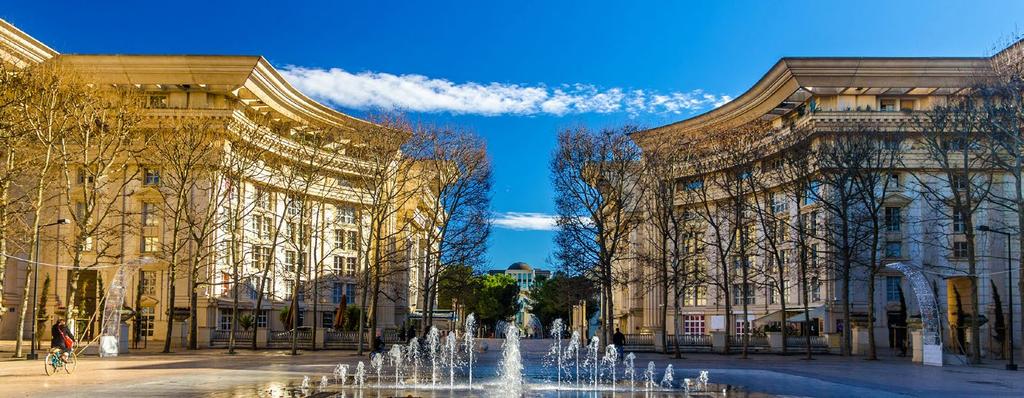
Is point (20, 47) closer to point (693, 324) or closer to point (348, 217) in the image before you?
point (348, 217)

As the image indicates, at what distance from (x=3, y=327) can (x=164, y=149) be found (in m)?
19.8

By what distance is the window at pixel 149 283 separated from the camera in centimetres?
6016

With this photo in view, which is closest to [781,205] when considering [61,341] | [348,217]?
[348,217]

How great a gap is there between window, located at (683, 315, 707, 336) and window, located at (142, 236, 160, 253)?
4135 centimetres

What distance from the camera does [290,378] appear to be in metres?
28.0

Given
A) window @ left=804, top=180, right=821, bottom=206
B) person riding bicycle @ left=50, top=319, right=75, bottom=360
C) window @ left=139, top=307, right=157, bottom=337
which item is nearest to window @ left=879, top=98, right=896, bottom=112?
window @ left=804, top=180, right=821, bottom=206

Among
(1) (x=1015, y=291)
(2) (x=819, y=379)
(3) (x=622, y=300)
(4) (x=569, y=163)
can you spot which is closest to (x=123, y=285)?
(4) (x=569, y=163)

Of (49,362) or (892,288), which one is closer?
(49,362)

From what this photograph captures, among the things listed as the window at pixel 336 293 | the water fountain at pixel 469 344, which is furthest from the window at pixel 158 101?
the water fountain at pixel 469 344

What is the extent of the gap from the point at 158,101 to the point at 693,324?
4446 cm

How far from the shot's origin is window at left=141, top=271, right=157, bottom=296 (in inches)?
2368

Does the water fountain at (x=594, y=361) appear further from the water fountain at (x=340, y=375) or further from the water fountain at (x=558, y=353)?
the water fountain at (x=340, y=375)

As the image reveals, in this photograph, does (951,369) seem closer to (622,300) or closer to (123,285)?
(123,285)

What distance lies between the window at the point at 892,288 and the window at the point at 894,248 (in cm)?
159
